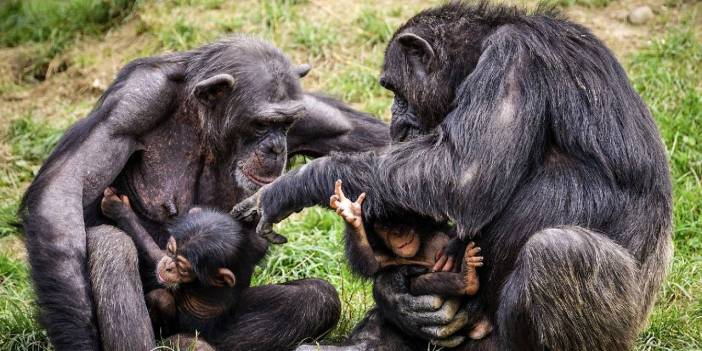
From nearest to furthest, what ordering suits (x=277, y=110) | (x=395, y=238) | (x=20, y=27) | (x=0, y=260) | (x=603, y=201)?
(x=603, y=201) < (x=395, y=238) < (x=277, y=110) < (x=0, y=260) < (x=20, y=27)

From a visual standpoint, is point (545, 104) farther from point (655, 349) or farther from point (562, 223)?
point (655, 349)

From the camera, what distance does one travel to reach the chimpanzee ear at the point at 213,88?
26.3 ft

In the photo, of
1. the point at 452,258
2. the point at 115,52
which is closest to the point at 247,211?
the point at 452,258

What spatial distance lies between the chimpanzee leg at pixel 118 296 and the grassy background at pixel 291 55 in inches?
83.3

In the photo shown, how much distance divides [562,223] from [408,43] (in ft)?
5.59

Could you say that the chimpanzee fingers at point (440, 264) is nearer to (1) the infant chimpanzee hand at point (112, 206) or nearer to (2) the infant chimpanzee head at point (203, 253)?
(2) the infant chimpanzee head at point (203, 253)

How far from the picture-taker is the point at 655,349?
784 centimetres

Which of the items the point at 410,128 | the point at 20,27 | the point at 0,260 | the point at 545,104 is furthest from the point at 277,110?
the point at 20,27

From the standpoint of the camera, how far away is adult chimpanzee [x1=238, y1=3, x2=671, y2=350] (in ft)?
21.4

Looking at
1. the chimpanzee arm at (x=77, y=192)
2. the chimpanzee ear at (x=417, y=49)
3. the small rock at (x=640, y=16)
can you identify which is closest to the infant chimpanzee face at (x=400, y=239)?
the chimpanzee ear at (x=417, y=49)

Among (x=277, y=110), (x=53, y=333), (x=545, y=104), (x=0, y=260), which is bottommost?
(x=0, y=260)

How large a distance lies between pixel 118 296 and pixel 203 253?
64cm

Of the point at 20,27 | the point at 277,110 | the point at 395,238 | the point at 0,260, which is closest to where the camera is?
the point at 395,238

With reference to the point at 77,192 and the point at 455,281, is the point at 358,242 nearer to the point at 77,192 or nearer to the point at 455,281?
the point at 455,281
